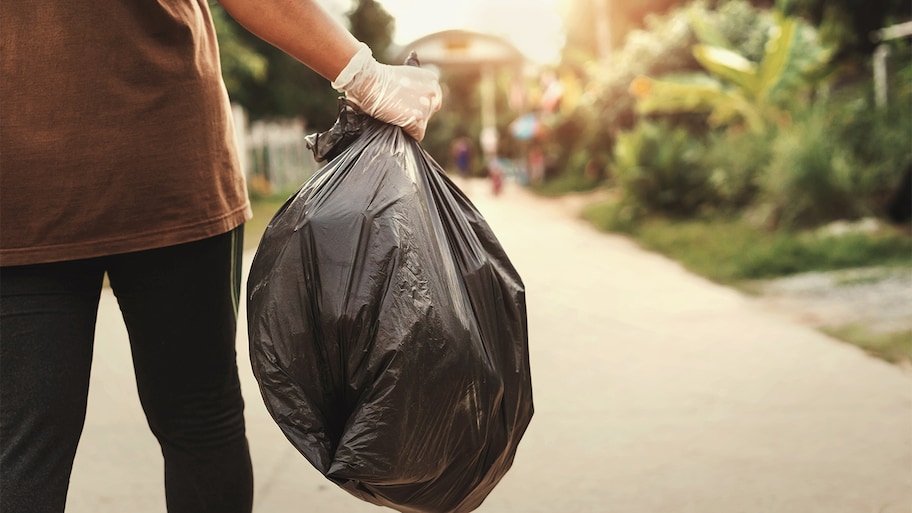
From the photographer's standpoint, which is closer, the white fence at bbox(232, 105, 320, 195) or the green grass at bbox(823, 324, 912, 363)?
the green grass at bbox(823, 324, 912, 363)

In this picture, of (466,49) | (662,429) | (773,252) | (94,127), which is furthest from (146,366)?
(466,49)

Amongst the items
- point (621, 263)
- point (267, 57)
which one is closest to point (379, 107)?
point (621, 263)

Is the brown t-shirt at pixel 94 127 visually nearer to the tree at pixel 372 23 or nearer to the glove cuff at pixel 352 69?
the glove cuff at pixel 352 69

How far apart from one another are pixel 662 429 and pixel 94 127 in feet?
7.98

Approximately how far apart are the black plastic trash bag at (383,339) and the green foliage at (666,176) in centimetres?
879

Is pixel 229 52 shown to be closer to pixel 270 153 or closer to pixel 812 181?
pixel 270 153

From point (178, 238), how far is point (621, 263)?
646cm

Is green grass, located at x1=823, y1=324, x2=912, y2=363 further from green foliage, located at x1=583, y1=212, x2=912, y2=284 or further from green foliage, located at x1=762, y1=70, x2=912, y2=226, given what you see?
green foliage, located at x1=762, y1=70, x2=912, y2=226

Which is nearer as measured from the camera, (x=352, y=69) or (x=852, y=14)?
(x=352, y=69)

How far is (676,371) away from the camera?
14.1 feet

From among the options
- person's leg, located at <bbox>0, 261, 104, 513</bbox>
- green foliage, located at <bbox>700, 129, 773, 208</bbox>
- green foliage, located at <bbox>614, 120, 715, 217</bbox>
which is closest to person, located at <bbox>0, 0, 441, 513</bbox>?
person's leg, located at <bbox>0, 261, 104, 513</bbox>

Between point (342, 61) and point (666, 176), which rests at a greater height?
point (342, 61)

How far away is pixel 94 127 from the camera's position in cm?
156

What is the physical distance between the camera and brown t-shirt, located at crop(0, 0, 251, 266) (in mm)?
1530
